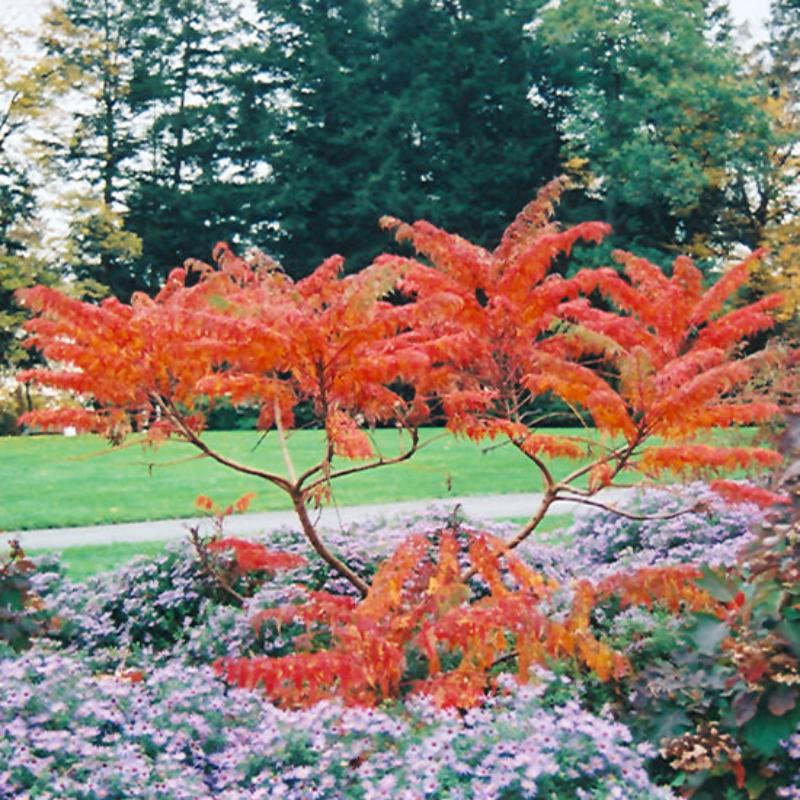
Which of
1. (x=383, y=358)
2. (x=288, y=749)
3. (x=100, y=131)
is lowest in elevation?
(x=288, y=749)

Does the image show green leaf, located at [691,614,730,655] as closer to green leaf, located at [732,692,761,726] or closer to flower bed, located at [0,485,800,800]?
flower bed, located at [0,485,800,800]

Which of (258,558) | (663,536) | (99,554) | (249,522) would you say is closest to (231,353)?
(258,558)

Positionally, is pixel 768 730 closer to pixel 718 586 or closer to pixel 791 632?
pixel 791 632

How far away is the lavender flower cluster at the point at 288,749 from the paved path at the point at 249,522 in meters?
4.77

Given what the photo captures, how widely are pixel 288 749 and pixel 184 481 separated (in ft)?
33.8

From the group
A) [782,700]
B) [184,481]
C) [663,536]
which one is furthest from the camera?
[184,481]

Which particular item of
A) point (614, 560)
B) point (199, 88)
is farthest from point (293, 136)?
point (614, 560)

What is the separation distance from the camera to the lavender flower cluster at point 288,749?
2984 mm

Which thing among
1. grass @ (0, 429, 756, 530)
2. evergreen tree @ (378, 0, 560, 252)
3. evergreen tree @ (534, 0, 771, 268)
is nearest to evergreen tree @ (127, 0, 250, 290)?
evergreen tree @ (378, 0, 560, 252)

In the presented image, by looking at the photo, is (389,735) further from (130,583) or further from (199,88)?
(199,88)

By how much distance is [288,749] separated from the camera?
329cm

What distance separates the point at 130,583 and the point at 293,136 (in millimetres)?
24935

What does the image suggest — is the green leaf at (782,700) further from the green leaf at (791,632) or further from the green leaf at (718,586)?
the green leaf at (718,586)

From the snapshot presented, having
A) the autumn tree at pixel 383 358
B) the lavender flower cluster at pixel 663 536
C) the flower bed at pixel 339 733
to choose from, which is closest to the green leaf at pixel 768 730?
the flower bed at pixel 339 733
